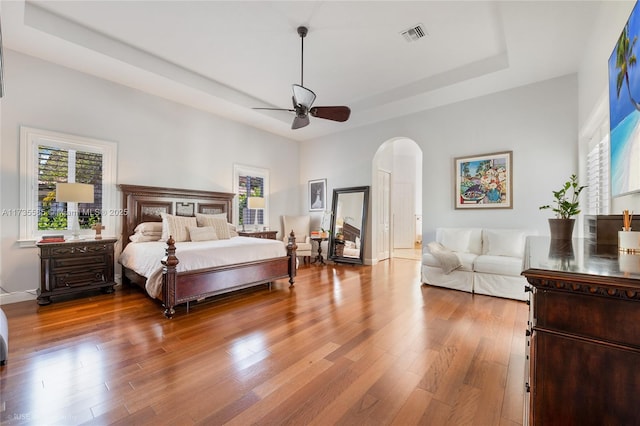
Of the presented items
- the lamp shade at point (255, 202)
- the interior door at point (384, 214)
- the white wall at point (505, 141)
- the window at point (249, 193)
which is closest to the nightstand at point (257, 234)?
the window at point (249, 193)

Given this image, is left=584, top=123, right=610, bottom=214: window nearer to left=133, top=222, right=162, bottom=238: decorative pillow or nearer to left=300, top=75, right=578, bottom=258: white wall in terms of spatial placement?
left=300, top=75, right=578, bottom=258: white wall

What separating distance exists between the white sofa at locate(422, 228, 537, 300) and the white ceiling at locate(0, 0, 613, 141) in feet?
7.64

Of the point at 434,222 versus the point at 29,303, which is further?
the point at 434,222

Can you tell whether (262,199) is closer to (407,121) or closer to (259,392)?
(407,121)

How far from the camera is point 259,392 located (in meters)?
1.72

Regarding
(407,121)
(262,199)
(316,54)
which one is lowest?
(262,199)

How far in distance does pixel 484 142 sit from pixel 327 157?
337 centimetres

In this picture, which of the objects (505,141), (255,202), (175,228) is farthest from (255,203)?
(505,141)

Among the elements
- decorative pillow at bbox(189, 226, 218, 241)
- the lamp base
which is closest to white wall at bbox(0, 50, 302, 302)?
the lamp base

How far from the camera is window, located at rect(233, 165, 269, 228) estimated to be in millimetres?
5867

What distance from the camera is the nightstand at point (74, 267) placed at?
327 centimetres

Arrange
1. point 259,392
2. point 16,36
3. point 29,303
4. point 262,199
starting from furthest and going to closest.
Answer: point 262,199 < point 29,303 < point 16,36 < point 259,392

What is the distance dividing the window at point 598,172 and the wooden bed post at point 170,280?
4317 mm

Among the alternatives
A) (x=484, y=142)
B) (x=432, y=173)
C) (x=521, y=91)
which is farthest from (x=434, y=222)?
(x=521, y=91)
